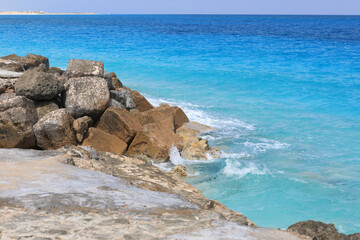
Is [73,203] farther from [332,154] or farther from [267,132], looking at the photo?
[267,132]

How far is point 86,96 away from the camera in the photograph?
7.59 metres

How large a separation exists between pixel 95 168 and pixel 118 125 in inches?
108

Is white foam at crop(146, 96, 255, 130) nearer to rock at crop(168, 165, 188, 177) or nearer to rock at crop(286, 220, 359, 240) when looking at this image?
rock at crop(168, 165, 188, 177)

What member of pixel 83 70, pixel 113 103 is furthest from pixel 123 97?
pixel 83 70

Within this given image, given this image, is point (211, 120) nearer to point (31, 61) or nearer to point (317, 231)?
point (31, 61)

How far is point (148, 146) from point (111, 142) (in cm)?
72

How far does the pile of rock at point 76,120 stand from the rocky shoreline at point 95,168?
0.06 ft

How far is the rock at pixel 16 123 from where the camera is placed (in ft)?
22.0

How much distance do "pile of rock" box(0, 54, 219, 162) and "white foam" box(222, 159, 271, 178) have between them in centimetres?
45

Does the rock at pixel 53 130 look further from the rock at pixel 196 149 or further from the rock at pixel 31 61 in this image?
the rock at pixel 31 61

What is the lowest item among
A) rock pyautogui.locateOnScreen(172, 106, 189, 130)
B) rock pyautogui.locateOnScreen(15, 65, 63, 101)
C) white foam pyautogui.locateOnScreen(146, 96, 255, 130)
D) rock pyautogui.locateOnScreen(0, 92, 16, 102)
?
white foam pyautogui.locateOnScreen(146, 96, 255, 130)

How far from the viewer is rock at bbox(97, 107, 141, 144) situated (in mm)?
7535

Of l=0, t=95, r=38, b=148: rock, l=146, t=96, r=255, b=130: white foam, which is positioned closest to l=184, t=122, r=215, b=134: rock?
l=146, t=96, r=255, b=130: white foam

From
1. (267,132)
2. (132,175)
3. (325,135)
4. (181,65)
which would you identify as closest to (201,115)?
(267,132)
